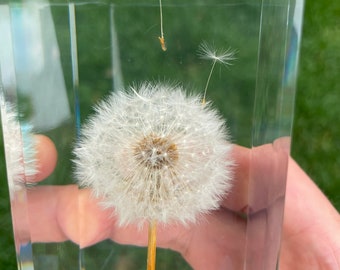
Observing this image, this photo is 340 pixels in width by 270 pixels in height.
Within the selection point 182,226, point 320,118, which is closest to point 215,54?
point 182,226

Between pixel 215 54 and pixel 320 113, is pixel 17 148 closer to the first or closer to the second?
pixel 215 54

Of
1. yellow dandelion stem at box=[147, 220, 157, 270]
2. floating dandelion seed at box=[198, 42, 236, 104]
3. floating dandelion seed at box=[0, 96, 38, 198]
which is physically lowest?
yellow dandelion stem at box=[147, 220, 157, 270]

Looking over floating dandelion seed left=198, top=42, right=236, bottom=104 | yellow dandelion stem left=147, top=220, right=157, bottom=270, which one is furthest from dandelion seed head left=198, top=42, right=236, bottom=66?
yellow dandelion stem left=147, top=220, right=157, bottom=270

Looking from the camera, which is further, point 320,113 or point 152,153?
point 320,113

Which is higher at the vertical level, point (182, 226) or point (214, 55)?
point (214, 55)

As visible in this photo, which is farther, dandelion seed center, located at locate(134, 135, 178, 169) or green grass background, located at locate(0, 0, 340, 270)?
green grass background, located at locate(0, 0, 340, 270)

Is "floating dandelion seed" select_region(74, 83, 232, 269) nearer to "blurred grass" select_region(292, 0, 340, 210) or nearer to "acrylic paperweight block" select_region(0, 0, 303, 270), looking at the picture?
"acrylic paperweight block" select_region(0, 0, 303, 270)

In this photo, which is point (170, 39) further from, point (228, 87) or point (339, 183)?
point (339, 183)

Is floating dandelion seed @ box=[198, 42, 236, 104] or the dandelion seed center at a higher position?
floating dandelion seed @ box=[198, 42, 236, 104]

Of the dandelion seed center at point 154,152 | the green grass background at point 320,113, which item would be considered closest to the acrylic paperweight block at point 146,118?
the dandelion seed center at point 154,152
